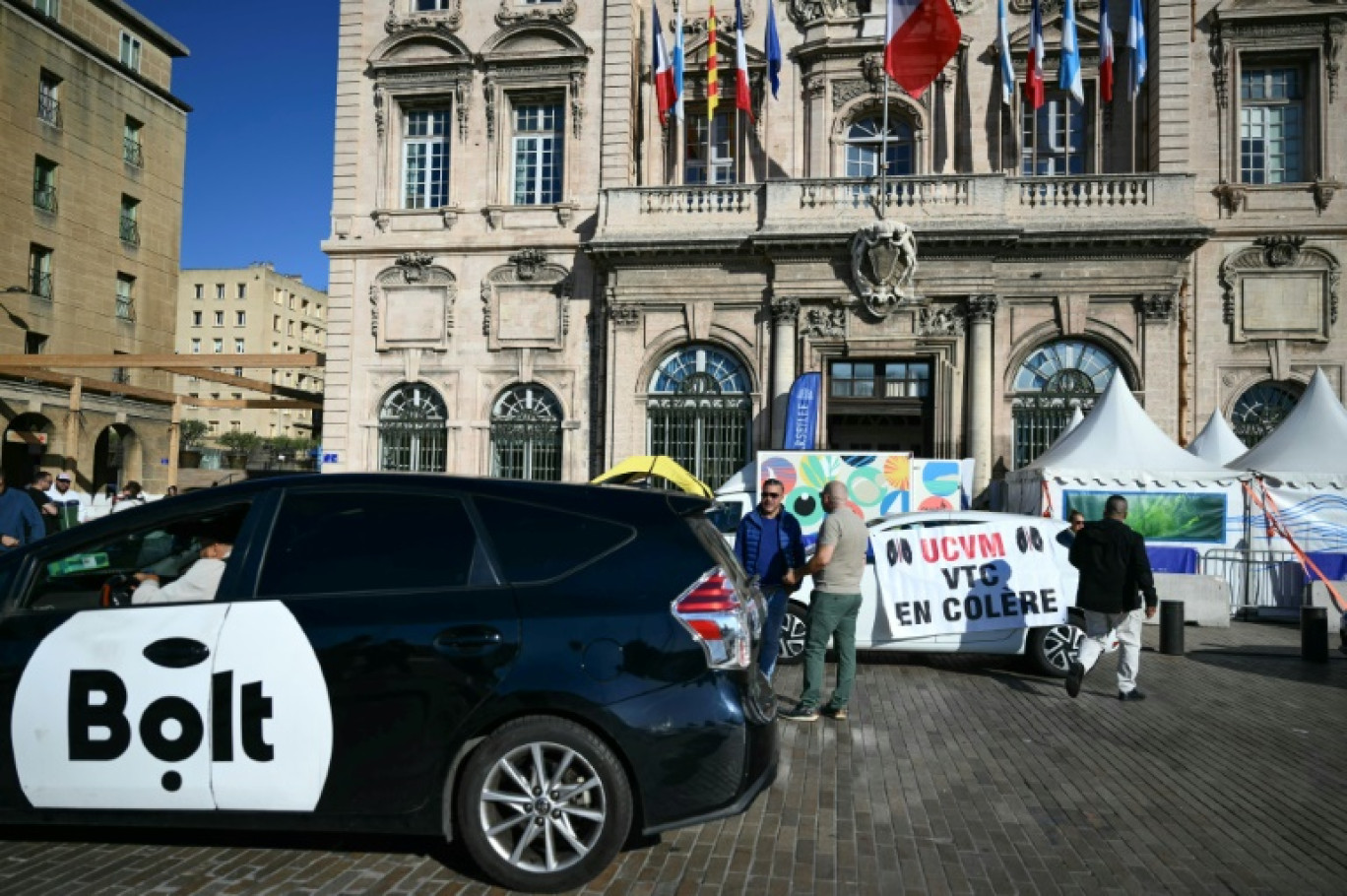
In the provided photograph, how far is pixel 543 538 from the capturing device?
414 cm

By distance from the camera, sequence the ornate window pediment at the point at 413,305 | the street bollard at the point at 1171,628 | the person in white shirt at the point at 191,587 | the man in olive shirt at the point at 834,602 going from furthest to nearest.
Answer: the ornate window pediment at the point at 413,305 < the street bollard at the point at 1171,628 < the man in olive shirt at the point at 834,602 < the person in white shirt at the point at 191,587

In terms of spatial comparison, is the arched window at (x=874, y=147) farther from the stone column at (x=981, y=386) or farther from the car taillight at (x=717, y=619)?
the car taillight at (x=717, y=619)

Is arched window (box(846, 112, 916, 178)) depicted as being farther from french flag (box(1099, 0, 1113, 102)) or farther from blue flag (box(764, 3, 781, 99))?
french flag (box(1099, 0, 1113, 102))

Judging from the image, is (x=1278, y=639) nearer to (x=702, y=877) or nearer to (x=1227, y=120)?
(x=702, y=877)

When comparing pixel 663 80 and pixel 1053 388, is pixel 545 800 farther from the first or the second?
pixel 663 80

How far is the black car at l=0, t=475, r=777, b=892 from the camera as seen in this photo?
3885 millimetres

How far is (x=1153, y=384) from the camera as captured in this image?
61.7 ft

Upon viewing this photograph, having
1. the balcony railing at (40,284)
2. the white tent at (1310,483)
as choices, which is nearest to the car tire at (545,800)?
the white tent at (1310,483)

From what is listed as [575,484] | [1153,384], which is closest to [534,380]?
[1153,384]

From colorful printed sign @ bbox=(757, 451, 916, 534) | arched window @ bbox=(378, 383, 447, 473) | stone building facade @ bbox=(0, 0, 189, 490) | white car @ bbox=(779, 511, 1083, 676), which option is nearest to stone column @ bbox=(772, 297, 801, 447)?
colorful printed sign @ bbox=(757, 451, 916, 534)

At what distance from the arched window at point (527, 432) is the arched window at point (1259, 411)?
14592 millimetres

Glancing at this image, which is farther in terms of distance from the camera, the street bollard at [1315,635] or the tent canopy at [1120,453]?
the tent canopy at [1120,453]

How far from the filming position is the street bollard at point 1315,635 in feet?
33.9

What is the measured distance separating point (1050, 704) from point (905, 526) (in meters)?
2.54
